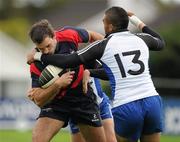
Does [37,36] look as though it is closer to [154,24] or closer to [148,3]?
[154,24]

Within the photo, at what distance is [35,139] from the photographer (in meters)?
10.2

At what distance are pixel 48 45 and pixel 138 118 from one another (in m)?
1.46

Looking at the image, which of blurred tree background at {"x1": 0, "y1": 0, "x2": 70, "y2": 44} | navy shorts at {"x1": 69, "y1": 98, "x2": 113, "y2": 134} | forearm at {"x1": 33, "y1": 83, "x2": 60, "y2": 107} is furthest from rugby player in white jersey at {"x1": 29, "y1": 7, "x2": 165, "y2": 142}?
blurred tree background at {"x1": 0, "y1": 0, "x2": 70, "y2": 44}

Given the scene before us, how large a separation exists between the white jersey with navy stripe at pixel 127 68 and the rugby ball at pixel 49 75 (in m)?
0.65

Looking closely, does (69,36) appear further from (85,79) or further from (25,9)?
(25,9)

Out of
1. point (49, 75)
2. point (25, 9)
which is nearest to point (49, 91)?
point (49, 75)

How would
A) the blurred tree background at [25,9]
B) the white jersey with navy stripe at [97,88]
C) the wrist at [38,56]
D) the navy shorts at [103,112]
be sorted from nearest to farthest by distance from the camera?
1. the wrist at [38,56]
2. the white jersey with navy stripe at [97,88]
3. the navy shorts at [103,112]
4. the blurred tree background at [25,9]

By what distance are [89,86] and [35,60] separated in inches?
37.9

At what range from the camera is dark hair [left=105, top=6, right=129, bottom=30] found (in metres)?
9.89

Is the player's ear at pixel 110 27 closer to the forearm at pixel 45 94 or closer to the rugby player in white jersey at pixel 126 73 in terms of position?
the rugby player in white jersey at pixel 126 73

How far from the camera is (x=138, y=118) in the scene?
968cm

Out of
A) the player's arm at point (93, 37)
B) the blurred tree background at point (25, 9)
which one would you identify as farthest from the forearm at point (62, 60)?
the blurred tree background at point (25, 9)

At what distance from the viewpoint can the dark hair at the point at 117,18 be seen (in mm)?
9891

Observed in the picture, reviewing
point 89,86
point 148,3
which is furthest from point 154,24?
point 89,86
